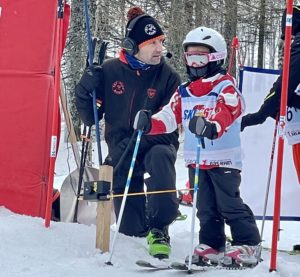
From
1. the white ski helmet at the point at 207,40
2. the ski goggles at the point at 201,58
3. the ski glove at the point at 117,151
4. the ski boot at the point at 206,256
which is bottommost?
the ski boot at the point at 206,256

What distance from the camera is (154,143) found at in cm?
447

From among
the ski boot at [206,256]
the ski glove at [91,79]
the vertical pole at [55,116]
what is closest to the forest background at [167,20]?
the ski glove at [91,79]

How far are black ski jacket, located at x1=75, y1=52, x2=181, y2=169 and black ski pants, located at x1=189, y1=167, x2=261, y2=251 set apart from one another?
0.76 m

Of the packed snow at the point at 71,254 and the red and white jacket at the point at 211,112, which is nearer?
the packed snow at the point at 71,254

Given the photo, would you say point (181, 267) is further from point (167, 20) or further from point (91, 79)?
point (167, 20)

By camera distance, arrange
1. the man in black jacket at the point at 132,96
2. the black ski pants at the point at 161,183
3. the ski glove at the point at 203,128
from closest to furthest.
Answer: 1. the ski glove at the point at 203,128
2. the black ski pants at the point at 161,183
3. the man in black jacket at the point at 132,96

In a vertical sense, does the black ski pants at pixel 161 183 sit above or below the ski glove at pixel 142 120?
below

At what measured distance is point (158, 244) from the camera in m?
3.99

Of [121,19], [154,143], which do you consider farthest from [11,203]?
[121,19]

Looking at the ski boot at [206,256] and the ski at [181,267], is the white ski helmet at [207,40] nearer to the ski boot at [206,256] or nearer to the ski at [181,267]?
the ski boot at [206,256]

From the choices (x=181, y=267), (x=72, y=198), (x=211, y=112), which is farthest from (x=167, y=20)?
(x=181, y=267)

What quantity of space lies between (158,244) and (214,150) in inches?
29.1

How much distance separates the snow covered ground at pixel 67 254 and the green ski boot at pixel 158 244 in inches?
2.4

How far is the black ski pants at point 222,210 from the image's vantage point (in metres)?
3.76
